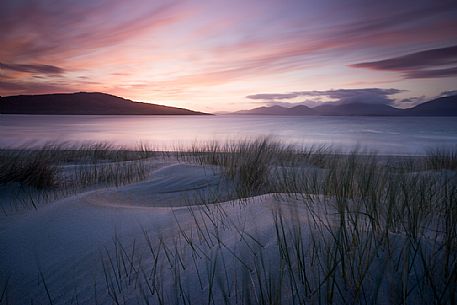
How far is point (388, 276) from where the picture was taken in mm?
1037

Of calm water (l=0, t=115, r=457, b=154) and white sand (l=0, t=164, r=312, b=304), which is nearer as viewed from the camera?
white sand (l=0, t=164, r=312, b=304)

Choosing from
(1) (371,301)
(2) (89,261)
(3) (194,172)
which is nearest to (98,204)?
(2) (89,261)

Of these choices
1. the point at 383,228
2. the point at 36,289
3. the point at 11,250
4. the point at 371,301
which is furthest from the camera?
the point at 11,250

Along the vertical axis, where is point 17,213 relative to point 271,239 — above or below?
below

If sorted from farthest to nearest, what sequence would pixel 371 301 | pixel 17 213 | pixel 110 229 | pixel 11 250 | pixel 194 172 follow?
pixel 194 172
pixel 17 213
pixel 110 229
pixel 11 250
pixel 371 301

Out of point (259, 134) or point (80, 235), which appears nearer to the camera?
point (80, 235)

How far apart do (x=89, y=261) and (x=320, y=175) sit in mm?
3046

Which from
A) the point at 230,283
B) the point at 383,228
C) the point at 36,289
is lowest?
the point at 36,289

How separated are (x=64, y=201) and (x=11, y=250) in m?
0.77

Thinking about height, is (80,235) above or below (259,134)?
below

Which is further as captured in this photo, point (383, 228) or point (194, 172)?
point (194, 172)

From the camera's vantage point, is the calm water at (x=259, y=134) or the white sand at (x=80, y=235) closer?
the white sand at (x=80, y=235)

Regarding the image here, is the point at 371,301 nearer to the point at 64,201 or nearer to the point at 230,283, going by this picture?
the point at 230,283

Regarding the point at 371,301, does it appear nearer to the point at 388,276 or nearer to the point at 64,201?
the point at 388,276
